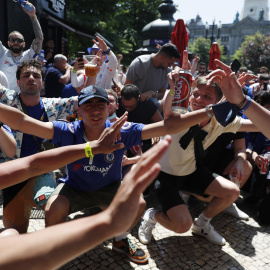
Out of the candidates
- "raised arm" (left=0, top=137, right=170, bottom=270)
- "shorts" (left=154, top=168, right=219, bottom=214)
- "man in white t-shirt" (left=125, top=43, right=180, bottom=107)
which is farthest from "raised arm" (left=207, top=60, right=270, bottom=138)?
"man in white t-shirt" (left=125, top=43, right=180, bottom=107)

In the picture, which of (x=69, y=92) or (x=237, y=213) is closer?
(x=237, y=213)

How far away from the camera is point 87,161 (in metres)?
2.58

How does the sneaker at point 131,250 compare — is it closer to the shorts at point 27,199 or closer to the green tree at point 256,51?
the shorts at point 27,199

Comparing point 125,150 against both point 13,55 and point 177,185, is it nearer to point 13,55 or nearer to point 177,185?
point 177,185

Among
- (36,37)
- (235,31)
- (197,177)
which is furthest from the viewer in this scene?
(235,31)

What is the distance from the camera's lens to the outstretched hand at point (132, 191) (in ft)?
3.02

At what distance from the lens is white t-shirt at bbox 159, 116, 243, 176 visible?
302cm

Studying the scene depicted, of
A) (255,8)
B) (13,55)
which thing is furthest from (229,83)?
(255,8)

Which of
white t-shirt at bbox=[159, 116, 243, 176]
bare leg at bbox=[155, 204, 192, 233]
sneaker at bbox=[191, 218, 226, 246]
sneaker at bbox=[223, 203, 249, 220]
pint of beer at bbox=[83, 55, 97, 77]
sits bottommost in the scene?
sneaker at bbox=[223, 203, 249, 220]

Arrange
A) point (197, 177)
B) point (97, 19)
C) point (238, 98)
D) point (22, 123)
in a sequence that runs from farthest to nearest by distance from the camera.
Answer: point (97, 19) → point (197, 177) → point (22, 123) → point (238, 98)

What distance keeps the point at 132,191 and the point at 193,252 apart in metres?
2.31

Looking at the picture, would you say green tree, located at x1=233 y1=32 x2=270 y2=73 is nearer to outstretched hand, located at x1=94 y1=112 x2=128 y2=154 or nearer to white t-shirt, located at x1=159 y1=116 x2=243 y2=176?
white t-shirt, located at x1=159 y1=116 x2=243 y2=176

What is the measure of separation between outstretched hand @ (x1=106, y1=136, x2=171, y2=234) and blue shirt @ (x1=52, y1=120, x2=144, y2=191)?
1.65 m

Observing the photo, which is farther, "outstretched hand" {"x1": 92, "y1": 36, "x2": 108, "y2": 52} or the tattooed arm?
the tattooed arm
